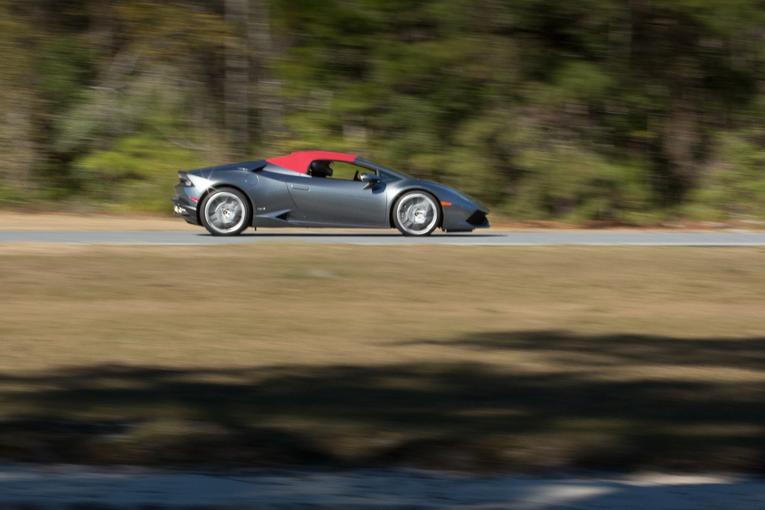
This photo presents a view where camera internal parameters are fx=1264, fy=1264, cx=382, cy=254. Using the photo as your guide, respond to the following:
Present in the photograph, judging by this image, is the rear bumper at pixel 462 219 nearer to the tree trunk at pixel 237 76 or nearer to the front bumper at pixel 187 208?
the front bumper at pixel 187 208

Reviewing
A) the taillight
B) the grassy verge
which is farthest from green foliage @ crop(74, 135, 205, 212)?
the grassy verge

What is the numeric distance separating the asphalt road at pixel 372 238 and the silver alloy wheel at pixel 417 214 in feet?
0.56

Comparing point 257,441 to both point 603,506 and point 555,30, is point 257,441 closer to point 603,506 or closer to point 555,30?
point 603,506

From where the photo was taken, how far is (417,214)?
17016 millimetres

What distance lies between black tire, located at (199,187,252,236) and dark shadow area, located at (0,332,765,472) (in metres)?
8.43

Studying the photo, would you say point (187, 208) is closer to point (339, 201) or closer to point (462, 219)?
point (339, 201)

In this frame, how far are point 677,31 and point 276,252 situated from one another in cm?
1235

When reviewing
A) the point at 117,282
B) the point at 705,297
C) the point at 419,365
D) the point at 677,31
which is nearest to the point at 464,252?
the point at 705,297

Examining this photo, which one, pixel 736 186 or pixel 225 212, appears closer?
pixel 225 212

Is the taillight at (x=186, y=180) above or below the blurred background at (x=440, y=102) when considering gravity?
below

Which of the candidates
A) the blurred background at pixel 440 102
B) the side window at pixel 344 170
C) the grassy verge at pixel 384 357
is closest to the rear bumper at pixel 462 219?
the side window at pixel 344 170

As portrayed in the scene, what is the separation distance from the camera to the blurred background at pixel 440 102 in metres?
23.3

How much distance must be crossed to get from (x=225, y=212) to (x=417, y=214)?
258cm

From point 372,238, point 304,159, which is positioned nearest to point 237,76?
point 304,159
